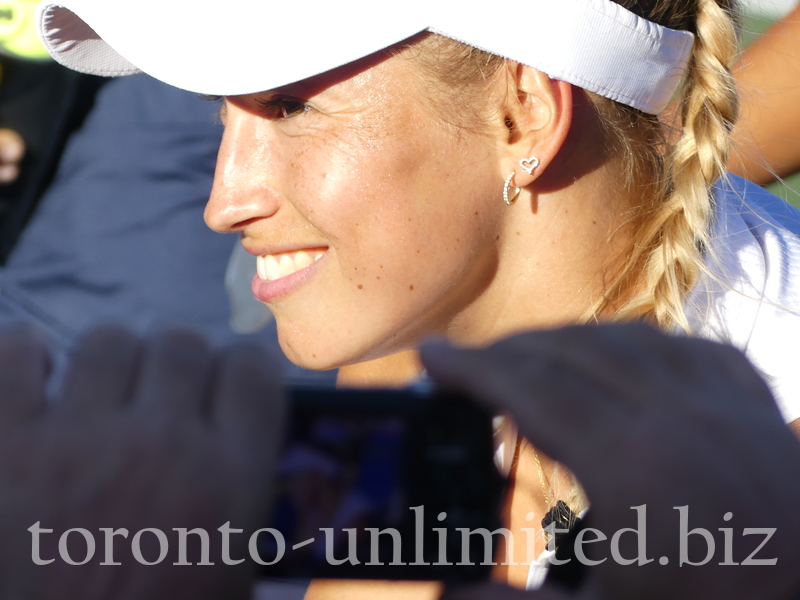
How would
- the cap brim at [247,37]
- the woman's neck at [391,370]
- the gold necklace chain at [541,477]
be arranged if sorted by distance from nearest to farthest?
the cap brim at [247,37] < the gold necklace chain at [541,477] < the woman's neck at [391,370]

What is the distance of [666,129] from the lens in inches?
54.5

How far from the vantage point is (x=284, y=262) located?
136 cm

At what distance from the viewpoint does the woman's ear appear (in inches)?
46.8

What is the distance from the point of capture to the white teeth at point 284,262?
1310mm

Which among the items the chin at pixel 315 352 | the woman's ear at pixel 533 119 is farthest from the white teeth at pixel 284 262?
the woman's ear at pixel 533 119

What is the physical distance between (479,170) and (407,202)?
0.45 ft

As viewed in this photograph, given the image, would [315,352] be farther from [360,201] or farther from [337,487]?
[337,487]

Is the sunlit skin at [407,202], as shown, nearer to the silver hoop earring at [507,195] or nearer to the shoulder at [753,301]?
the silver hoop earring at [507,195]

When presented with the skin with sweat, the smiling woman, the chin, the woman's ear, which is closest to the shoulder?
the smiling woman

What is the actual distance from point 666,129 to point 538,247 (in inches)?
13.0

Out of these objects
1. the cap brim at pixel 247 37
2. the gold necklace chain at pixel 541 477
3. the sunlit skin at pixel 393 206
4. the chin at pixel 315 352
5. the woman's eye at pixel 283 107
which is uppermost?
the cap brim at pixel 247 37

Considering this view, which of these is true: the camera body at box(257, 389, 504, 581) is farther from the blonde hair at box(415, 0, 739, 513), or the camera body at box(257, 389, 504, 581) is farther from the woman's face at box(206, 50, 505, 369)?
the blonde hair at box(415, 0, 739, 513)

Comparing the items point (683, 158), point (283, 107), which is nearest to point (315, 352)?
point (283, 107)

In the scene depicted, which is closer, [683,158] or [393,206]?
[393,206]
